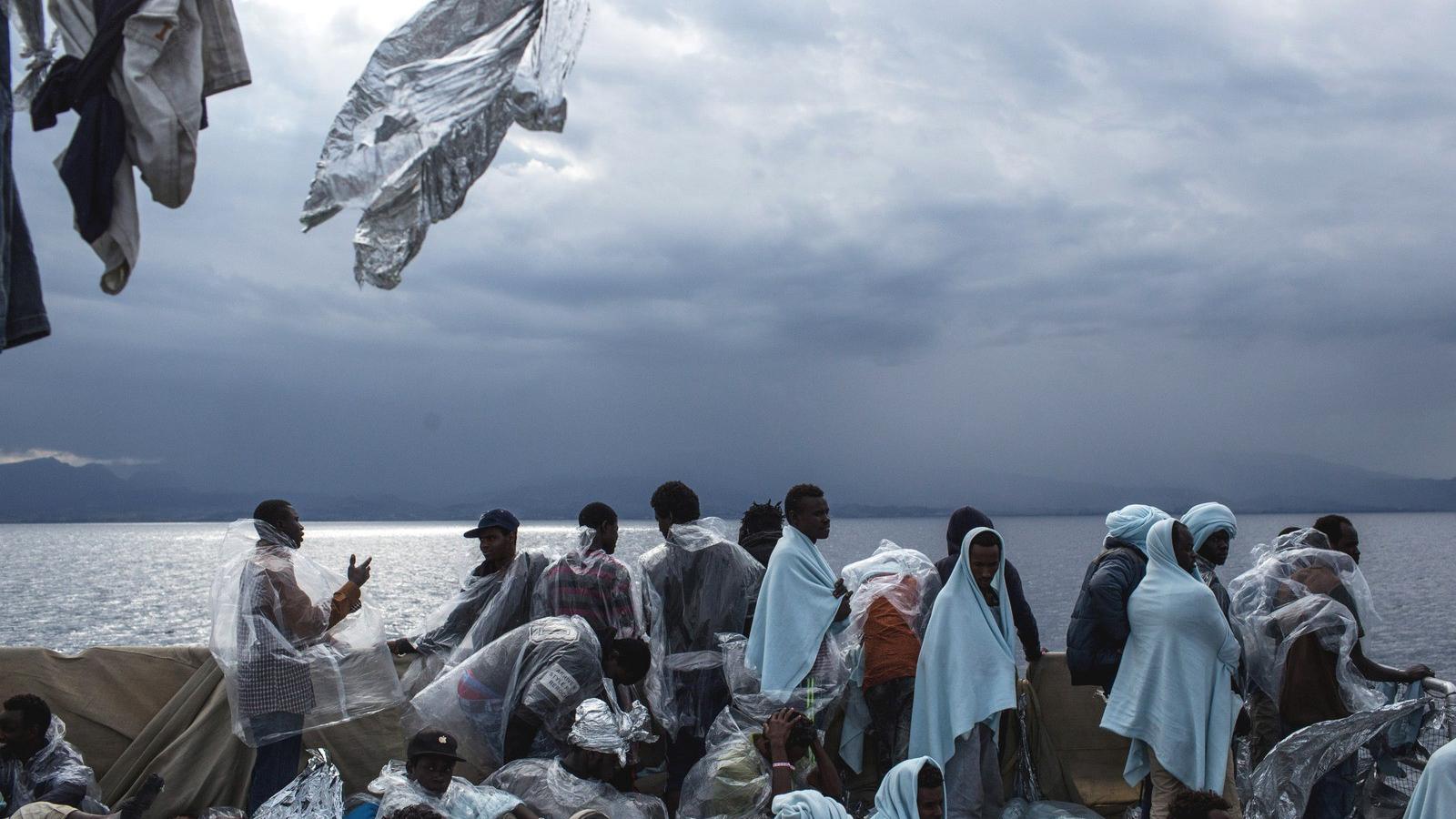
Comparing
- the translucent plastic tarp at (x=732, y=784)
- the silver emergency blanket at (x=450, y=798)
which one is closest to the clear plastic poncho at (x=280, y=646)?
the silver emergency blanket at (x=450, y=798)

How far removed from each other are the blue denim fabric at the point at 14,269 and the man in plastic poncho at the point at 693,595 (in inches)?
173

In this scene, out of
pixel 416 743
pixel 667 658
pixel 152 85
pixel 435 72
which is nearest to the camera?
pixel 152 85

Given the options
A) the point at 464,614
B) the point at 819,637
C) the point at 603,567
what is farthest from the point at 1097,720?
the point at 464,614

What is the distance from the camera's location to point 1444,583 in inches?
1959

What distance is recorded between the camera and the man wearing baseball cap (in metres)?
6.80

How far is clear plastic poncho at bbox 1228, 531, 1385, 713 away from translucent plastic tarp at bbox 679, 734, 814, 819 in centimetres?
279

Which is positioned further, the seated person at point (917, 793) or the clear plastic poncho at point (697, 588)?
the clear plastic poncho at point (697, 588)

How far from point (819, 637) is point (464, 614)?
219cm

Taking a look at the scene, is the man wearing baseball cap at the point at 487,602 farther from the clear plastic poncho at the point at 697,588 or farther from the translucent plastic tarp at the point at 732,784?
the translucent plastic tarp at the point at 732,784

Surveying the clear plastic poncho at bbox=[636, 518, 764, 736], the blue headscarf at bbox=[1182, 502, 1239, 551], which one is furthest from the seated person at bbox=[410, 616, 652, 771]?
the blue headscarf at bbox=[1182, 502, 1239, 551]

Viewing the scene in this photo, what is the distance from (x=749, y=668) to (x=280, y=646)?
2.51 m

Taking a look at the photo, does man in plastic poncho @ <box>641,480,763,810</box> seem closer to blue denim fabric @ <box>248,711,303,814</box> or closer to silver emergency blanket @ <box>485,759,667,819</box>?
silver emergency blanket @ <box>485,759,667,819</box>

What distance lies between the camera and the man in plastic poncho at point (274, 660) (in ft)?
18.5

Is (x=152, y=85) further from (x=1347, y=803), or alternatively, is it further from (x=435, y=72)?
(x=1347, y=803)
